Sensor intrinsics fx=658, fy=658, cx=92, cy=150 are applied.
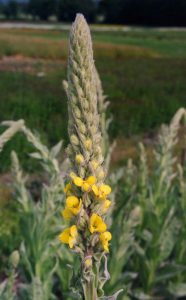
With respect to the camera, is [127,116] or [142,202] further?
[127,116]

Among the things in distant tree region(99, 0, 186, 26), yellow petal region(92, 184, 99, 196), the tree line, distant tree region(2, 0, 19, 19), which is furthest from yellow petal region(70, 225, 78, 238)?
distant tree region(2, 0, 19, 19)

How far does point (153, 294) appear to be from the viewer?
4.75 metres

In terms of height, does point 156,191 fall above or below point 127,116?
above

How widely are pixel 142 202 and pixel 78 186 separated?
141 inches

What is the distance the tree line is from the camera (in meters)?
94.1

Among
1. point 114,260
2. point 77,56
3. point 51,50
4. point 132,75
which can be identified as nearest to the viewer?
point 77,56

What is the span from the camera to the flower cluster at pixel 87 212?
1.53m

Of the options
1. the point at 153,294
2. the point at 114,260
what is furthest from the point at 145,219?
the point at 114,260

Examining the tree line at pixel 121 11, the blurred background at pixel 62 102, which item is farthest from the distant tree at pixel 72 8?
the blurred background at pixel 62 102

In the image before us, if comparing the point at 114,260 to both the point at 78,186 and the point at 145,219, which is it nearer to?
the point at 145,219

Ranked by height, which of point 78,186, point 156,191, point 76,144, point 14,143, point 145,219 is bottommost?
point 14,143

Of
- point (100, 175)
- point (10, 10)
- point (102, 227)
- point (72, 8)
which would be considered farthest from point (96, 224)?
point (10, 10)

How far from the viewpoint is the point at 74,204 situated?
155cm

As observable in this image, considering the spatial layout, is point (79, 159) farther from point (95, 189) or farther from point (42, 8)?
point (42, 8)
